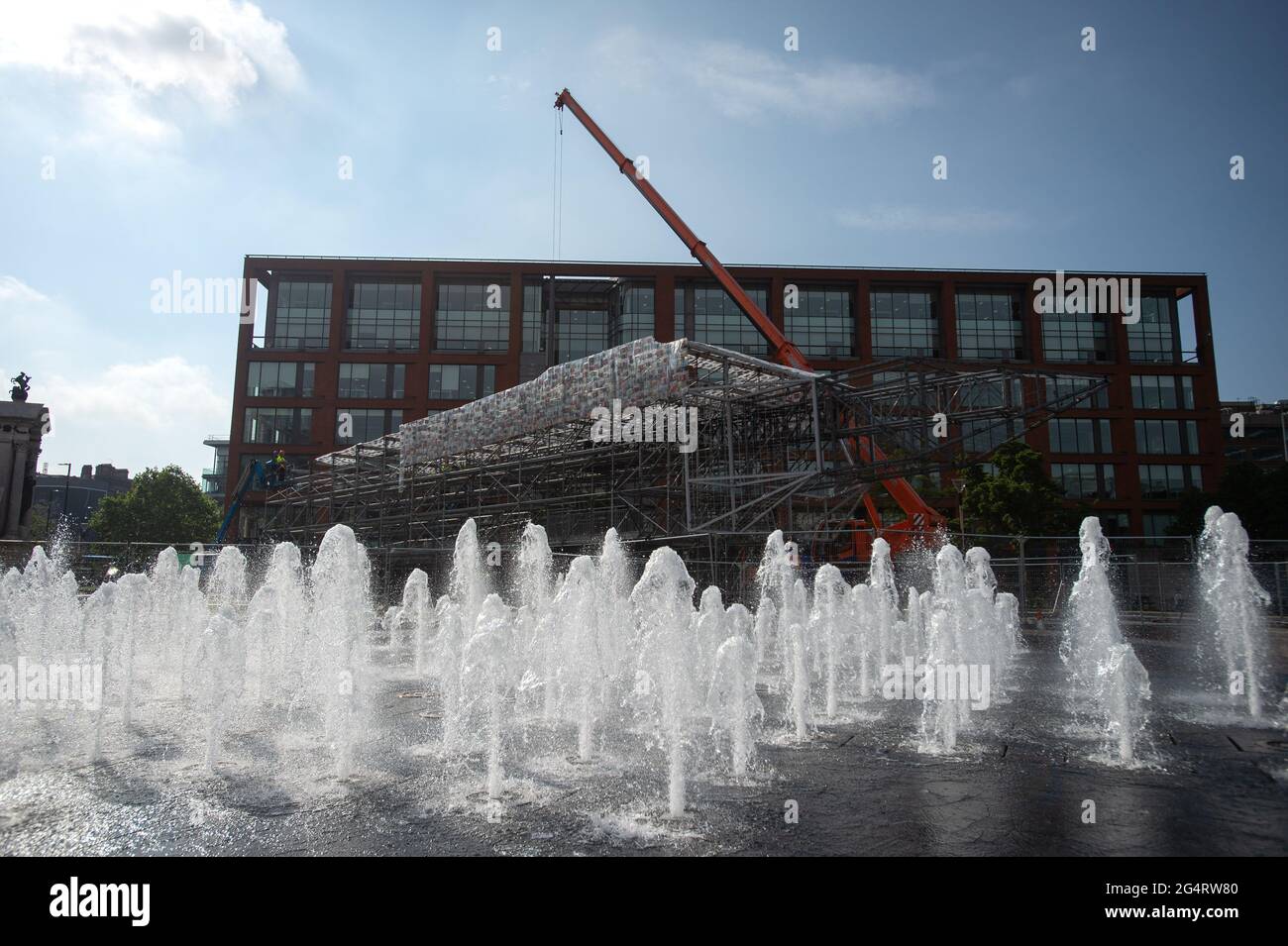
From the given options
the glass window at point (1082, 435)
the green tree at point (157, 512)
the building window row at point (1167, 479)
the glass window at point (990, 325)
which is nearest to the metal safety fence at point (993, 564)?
the glass window at point (1082, 435)

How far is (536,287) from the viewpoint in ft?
145

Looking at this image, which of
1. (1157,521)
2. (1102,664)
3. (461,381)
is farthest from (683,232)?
(1157,521)

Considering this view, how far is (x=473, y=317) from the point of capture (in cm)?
4341

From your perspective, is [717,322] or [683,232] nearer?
[683,232]

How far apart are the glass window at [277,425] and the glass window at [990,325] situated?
115ft

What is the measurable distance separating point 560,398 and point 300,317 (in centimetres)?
2718

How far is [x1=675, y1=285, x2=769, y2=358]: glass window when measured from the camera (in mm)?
43344

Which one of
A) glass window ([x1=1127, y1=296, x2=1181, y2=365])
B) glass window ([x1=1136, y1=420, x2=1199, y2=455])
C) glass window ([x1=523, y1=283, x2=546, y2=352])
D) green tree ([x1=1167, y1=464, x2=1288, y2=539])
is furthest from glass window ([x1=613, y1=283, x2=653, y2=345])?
green tree ([x1=1167, y1=464, x2=1288, y2=539])

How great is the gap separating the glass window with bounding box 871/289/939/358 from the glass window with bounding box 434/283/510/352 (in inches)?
802

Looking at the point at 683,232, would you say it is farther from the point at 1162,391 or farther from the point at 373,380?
the point at 1162,391

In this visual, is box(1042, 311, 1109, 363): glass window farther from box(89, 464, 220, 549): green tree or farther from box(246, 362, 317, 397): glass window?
box(89, 464, 220, 549): green tree
